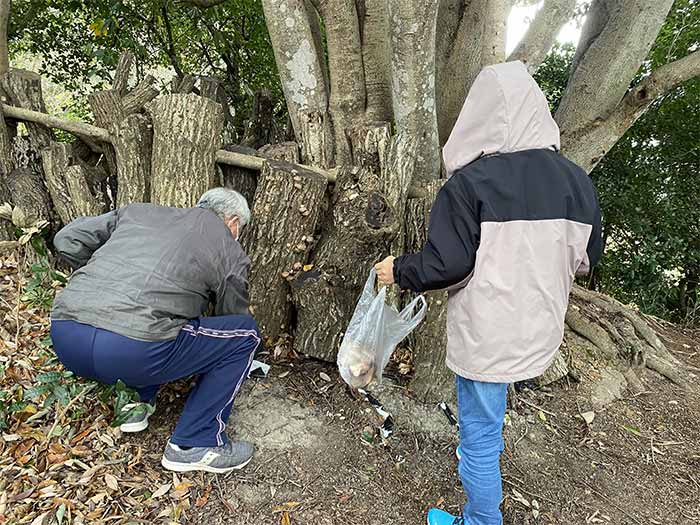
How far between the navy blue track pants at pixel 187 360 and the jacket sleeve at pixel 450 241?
990 mm

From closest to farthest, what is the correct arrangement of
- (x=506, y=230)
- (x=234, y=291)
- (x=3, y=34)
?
1. (x=506, y=230)
2. (x=234, y=291)
3. (x=3, y=34)

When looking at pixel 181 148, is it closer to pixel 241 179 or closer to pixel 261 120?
pixel 241 179

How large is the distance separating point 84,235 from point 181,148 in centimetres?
95

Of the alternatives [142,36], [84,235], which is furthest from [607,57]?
[142,36]

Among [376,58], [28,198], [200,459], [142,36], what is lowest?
[200,459]

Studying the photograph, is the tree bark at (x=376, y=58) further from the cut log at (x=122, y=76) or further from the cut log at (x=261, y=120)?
the cut log at (x=122, y=76)

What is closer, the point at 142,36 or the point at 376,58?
the point at 376,58

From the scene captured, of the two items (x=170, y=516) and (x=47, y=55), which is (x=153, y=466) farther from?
(x=47, y=55)

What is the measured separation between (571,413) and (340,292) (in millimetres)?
1628

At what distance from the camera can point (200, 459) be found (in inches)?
88.4

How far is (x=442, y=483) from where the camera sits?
2455 millimetres

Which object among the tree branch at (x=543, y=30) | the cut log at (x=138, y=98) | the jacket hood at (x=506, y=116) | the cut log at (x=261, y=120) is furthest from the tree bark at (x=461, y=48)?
the cut log at (x=138, y=98)

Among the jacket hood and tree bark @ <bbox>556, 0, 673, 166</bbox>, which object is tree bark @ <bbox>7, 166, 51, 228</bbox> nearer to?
the jacket hood

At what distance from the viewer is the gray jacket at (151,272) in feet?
6.60
